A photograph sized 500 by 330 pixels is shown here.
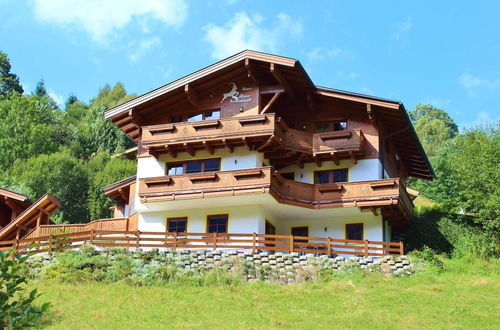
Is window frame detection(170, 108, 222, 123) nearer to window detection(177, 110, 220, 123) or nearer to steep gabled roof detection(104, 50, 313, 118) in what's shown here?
window detection(177, 110, 220, 123)

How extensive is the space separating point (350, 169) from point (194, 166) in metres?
7.31

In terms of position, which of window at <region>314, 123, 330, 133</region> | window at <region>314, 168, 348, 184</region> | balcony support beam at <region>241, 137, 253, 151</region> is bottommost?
window at <region>314, 168, 348, 184</region>

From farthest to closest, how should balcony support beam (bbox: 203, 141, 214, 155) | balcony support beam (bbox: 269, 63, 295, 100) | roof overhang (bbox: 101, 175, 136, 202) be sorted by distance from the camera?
roof overhang (bbox: 101, 175, 136, 202) < balcony support beam (bbox: 203, 141, 214, 155) < balcony support beam (bbox: 269, 63, 295, 100)

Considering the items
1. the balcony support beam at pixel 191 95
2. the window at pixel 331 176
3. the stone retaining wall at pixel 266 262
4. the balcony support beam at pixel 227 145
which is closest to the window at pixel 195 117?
the balcony support beam at pixel 191 95

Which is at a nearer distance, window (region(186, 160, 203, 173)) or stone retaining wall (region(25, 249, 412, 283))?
stone retaining wall (region(25, 249, 412, 283))

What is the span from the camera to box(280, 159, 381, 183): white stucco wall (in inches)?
1394

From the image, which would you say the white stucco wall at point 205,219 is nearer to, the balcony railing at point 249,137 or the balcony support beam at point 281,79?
the balcony railing at point 249,137

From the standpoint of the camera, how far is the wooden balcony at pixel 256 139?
34.3 m

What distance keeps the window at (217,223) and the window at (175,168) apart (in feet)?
9.47

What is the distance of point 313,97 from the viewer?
36594mm

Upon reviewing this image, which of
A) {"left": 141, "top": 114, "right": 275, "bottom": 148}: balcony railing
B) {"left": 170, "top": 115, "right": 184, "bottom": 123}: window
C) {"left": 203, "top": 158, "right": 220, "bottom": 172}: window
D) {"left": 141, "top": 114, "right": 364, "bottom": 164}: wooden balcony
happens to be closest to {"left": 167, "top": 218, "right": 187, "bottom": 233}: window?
{"left": 203, "top": 158, "right": 220, "bottom": 172}: window

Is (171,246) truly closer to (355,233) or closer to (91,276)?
(91,276)

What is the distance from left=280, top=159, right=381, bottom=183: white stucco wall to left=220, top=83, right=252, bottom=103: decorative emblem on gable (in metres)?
3.84

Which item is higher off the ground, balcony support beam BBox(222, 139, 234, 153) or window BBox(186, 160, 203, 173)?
balcony support beam BBox(222, 139, 234, 153)
